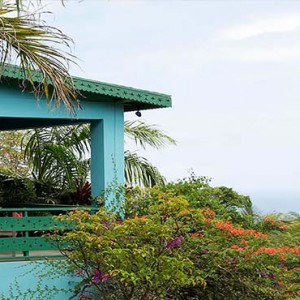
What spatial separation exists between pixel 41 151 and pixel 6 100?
5874mm

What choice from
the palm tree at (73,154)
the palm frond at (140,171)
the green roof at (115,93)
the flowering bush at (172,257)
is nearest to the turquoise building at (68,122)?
the green roof at (115,93)

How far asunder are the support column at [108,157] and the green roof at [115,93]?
13.2 inches

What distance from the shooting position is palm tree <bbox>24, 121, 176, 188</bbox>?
1714cm

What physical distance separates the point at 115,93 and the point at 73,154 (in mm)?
5634

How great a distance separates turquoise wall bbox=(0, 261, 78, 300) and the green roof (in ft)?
8.00

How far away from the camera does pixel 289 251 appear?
11.0 metres

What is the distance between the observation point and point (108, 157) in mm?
12750

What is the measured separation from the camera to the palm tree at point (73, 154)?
17.1 metres

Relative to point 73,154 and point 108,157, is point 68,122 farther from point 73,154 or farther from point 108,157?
point 73,154

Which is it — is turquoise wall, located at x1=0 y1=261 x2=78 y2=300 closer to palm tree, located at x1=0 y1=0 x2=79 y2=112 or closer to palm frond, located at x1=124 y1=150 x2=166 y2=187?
palm tree, located at x1=0 y1=0 x2=79 y2=112

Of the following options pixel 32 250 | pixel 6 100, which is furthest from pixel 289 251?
pixel 6 100

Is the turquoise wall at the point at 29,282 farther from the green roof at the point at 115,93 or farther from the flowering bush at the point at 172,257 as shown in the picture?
the green roof at the point at 115,93

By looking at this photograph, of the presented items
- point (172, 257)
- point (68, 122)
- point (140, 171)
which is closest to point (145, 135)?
point (140, 171)

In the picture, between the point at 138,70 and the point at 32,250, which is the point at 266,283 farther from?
the point at 138,70
